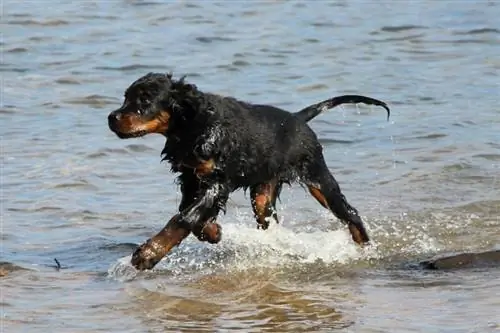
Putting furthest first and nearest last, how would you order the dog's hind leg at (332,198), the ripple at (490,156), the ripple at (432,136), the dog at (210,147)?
the ripple at (432,136) < the ripple at (490,156) < the dog's hind leg at (332,198) < the dog at (210,147)

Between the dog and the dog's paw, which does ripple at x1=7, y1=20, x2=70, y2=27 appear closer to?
the dog

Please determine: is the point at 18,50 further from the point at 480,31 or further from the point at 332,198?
the point at 332,198

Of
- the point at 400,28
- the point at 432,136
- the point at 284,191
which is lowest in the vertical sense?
the point at 284,191

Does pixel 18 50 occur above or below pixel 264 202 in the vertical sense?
below

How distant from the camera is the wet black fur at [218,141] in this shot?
6.91 m

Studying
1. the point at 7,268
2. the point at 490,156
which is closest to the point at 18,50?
the point at 490,156

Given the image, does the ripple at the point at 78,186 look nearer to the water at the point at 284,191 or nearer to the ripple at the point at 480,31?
the water at the point at 284,191

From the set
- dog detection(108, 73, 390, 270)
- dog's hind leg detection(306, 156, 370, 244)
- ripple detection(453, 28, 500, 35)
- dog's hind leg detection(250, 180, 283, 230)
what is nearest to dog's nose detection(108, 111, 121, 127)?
dog detection(108, 73, 390, 270)

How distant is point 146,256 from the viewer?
691cm

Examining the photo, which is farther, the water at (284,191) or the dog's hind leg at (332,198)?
the dog's hind leg at (332,198)

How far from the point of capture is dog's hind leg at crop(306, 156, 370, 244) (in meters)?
7.95

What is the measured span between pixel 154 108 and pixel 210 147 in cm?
42

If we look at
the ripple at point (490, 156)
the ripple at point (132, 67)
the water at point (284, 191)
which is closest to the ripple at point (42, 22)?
the water at point (284, 191)

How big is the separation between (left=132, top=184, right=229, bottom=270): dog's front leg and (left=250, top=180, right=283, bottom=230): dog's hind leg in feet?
2.32
